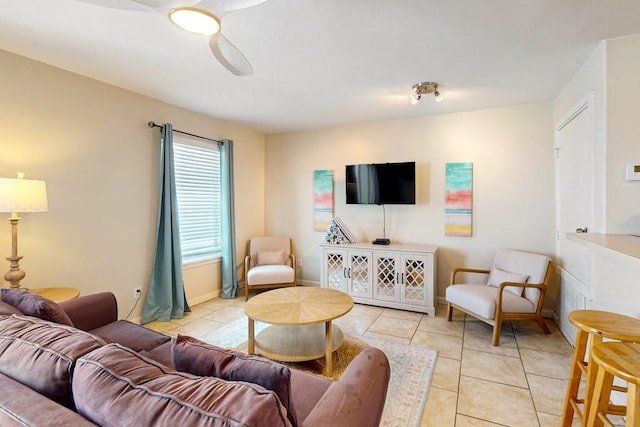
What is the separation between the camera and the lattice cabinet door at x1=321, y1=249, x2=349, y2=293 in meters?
3.98

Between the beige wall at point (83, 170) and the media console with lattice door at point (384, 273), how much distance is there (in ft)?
7.23

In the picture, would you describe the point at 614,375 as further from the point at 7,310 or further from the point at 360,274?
the point at 360,274

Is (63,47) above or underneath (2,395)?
above

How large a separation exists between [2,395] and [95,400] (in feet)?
Answer: 1.01

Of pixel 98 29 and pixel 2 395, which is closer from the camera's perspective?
pixel 2 395

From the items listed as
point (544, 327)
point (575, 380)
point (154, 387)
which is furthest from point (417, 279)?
point (154, 387)

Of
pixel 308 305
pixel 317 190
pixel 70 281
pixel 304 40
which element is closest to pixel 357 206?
pixel 317 190

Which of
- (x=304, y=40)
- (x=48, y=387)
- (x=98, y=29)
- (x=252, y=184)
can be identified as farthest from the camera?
(x=252, y=184)

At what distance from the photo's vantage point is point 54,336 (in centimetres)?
111

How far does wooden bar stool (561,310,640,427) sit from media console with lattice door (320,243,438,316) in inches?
71.2

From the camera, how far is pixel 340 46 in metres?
2.18

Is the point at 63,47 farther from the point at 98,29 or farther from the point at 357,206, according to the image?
the point at 357,206

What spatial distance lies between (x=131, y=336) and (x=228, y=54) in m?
1.84

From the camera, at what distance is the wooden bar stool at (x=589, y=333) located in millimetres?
1438
